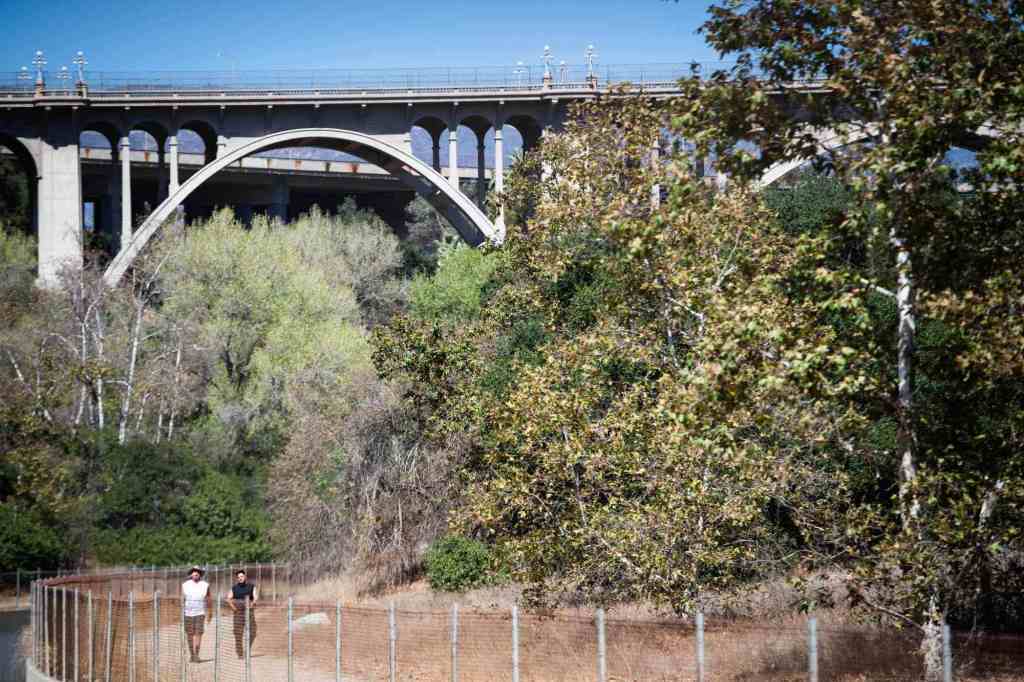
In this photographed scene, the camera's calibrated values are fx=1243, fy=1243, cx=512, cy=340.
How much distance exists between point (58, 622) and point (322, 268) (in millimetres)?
42380

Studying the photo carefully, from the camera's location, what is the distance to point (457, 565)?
31453mm

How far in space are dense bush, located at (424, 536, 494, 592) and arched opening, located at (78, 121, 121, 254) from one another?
31.1 meters

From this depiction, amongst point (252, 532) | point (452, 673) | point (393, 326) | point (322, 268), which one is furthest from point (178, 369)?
point (452, 673)

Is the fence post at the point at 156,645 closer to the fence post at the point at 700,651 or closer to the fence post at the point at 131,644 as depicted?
the fence post at the point at 131,644

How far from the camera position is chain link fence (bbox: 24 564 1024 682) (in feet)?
41.7

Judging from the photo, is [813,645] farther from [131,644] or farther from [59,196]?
[59,196]

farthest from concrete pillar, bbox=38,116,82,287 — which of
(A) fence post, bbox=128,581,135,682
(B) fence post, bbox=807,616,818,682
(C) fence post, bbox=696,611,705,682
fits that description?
(B) fence post, bbox=807,616,818,682

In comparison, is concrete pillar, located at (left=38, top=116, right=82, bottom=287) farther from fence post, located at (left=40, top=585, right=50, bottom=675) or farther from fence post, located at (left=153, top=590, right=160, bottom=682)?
fence post, located at (left=153, top=590, right=160, bottom=682)

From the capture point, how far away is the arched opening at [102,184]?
57.1 m

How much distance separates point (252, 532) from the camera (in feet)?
150

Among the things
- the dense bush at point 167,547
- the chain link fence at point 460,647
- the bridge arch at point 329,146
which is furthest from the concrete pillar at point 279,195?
the chain link fence at point 460,647

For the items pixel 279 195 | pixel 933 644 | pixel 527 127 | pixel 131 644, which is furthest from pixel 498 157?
pixel 933 644

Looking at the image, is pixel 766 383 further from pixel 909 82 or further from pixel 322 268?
pixel 322 268

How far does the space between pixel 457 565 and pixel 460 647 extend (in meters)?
14.3
